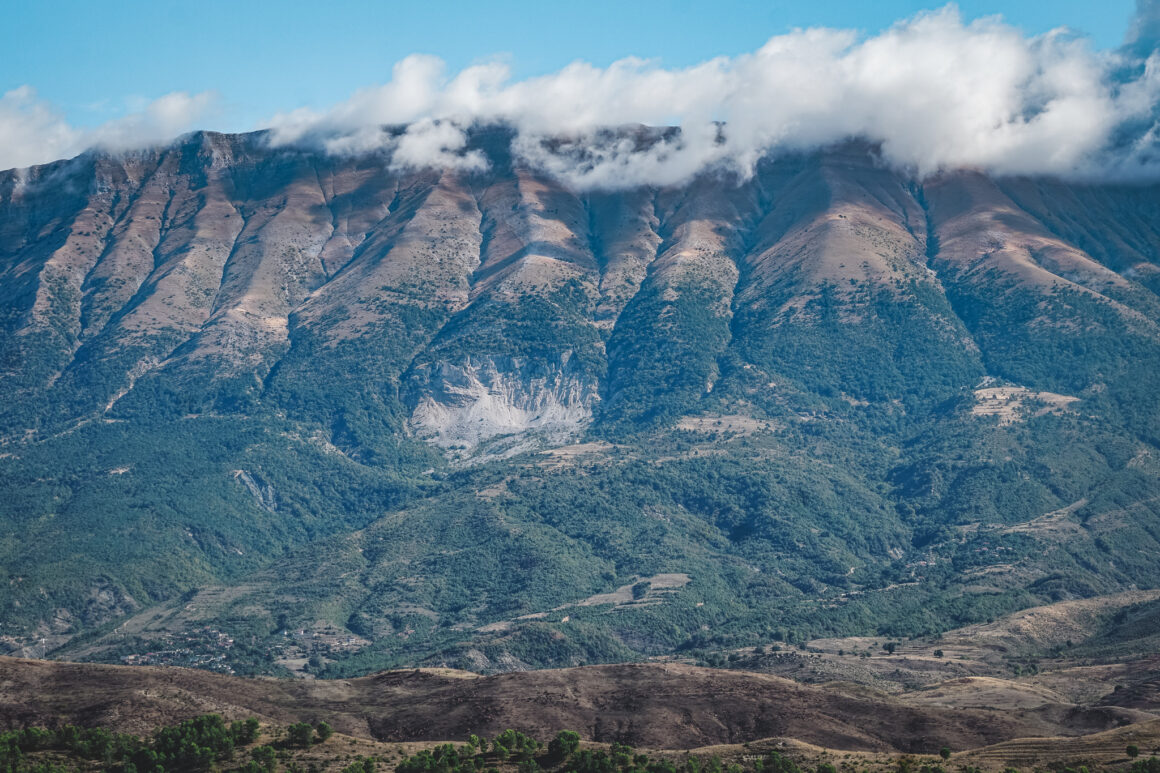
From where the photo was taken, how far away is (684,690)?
19788 cm

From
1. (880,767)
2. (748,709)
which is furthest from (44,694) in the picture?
(880,767)

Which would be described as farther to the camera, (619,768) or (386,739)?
(386,739)

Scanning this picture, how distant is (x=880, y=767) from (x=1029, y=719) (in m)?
→ 42.7

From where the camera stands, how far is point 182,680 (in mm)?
190875

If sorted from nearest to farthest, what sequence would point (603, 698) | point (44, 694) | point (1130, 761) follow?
point (1130, 761) < point (44, 694) < point (603, 698)

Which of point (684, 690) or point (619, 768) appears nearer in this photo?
point (619, 768)

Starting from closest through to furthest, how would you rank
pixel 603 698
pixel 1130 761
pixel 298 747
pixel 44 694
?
pixel 1130 761
pixel 298 747
pixel 44 694
pixel 603 698

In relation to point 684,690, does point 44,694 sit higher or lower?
higher

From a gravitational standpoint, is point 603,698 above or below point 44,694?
below

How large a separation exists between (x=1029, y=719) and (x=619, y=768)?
64718 mm

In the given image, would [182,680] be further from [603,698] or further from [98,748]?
[603,698]

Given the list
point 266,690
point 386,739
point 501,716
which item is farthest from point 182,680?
point 501,716

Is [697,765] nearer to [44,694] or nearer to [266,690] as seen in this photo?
[266,690]

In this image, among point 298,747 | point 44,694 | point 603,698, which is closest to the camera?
point 298,747
